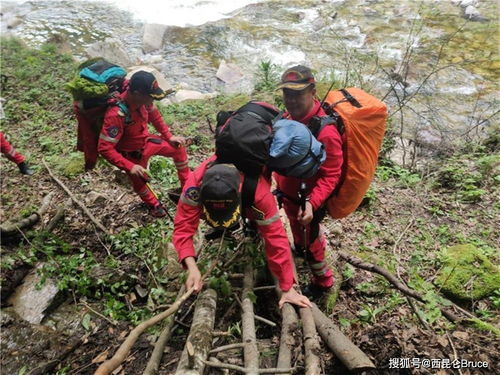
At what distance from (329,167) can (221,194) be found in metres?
1.28

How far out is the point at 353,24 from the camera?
15.5 meters

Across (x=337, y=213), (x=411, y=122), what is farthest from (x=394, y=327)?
(x=411, y=122)

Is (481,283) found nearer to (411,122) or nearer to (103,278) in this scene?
(103,278)

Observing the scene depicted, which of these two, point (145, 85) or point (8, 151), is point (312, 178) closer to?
point (145, 85)

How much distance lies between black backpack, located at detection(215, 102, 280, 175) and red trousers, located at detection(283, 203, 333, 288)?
3.75 feet

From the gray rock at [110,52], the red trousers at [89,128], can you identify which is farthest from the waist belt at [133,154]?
the gray rock at [110,52]

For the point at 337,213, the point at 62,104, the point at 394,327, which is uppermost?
the point at 337,213

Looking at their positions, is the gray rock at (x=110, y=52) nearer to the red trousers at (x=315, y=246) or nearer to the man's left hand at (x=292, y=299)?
the red trousers at (x=315, y=246)

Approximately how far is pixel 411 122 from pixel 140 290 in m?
8.18

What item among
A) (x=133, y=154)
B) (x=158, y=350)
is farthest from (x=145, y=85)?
(x=158, y=350)

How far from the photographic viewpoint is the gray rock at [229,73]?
13309 mm

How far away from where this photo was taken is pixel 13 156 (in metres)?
6.81

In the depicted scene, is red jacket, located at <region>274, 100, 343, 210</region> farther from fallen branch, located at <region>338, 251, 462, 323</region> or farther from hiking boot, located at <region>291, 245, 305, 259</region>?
fallen branch, located at <region>338, 251, 462, 323</region>

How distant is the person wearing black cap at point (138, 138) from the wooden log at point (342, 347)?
3103 mm
